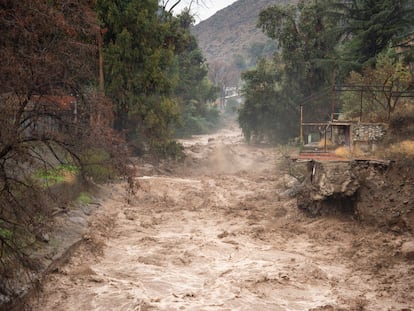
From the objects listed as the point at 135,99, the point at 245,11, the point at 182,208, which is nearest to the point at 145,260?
the point at 182,208

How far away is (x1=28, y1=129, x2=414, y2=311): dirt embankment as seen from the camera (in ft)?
37.3

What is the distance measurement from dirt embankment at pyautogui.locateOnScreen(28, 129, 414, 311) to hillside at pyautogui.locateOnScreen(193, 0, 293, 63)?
4694 inches

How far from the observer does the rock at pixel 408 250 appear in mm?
13586

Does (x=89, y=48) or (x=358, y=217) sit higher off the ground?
(x=89, y=48)

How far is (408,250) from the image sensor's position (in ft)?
45.0

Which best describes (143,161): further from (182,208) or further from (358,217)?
(358,217)

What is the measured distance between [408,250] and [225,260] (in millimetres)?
5806

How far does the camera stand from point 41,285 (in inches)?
444

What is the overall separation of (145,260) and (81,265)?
2.04m

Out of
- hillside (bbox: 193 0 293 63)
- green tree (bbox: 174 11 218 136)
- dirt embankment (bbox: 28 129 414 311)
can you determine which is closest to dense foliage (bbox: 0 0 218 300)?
dirt embankment (bbox: 28 129 414 311)

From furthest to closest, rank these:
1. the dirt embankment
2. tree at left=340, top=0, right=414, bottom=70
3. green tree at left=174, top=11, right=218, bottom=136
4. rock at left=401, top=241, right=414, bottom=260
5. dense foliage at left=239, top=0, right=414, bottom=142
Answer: green tree at left=174, top=11, right=218, bottom=136
dense foliage at left=239, top=0, right=414, bottom=142
tree at left=340, top=0, right=414, bottom=70
rock at left=401, top=241, right=414, bottom=260
the dirt embankment

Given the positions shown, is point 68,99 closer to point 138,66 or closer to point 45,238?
point 45,238

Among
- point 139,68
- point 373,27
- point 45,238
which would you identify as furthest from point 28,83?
point 373,27

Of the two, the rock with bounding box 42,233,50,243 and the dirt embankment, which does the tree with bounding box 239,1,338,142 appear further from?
the rock with bounding box 42,233,50,243
